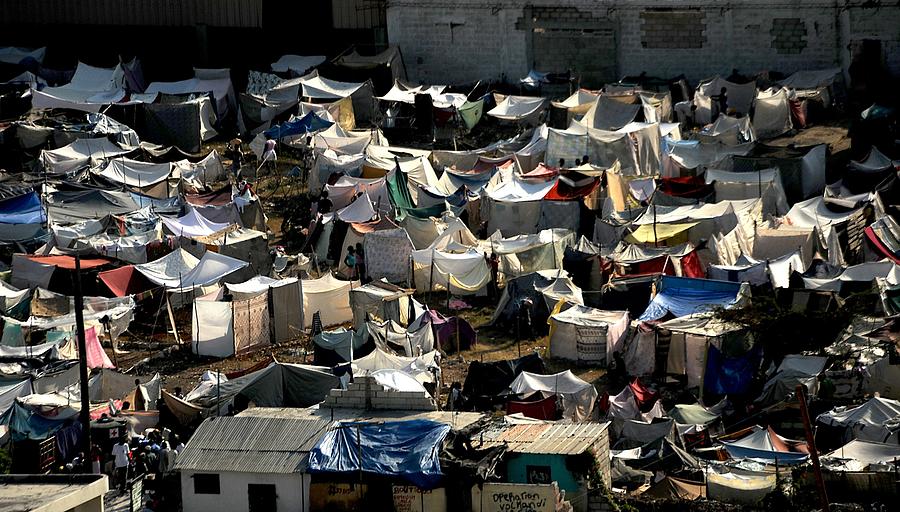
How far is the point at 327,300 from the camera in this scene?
33.8 meters

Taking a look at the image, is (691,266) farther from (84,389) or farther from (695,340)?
(84,389)

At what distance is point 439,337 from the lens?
106 feet

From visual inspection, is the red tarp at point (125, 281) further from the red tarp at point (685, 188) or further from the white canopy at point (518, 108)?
the white canopy at point (518, 108)

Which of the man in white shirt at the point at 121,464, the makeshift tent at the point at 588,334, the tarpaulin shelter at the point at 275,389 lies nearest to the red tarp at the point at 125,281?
the tarpaulin shelter at the point at 275,389

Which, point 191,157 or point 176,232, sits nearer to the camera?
point 176,232

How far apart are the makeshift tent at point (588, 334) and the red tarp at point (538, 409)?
3585 mm

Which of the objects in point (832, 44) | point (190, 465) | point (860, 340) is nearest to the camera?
point (190, 465)

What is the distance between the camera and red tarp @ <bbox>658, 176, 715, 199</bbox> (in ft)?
127

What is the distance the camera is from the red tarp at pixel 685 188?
3862 cm

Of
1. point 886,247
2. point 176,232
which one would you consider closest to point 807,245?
point 886,247

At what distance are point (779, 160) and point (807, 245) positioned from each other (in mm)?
5517

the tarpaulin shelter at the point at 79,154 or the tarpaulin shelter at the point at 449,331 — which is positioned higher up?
the tarpaulin shelter at the point at 79,154

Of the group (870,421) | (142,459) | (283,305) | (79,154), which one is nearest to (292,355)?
(283,305)

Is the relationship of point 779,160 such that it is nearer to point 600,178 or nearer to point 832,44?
point 600,178
